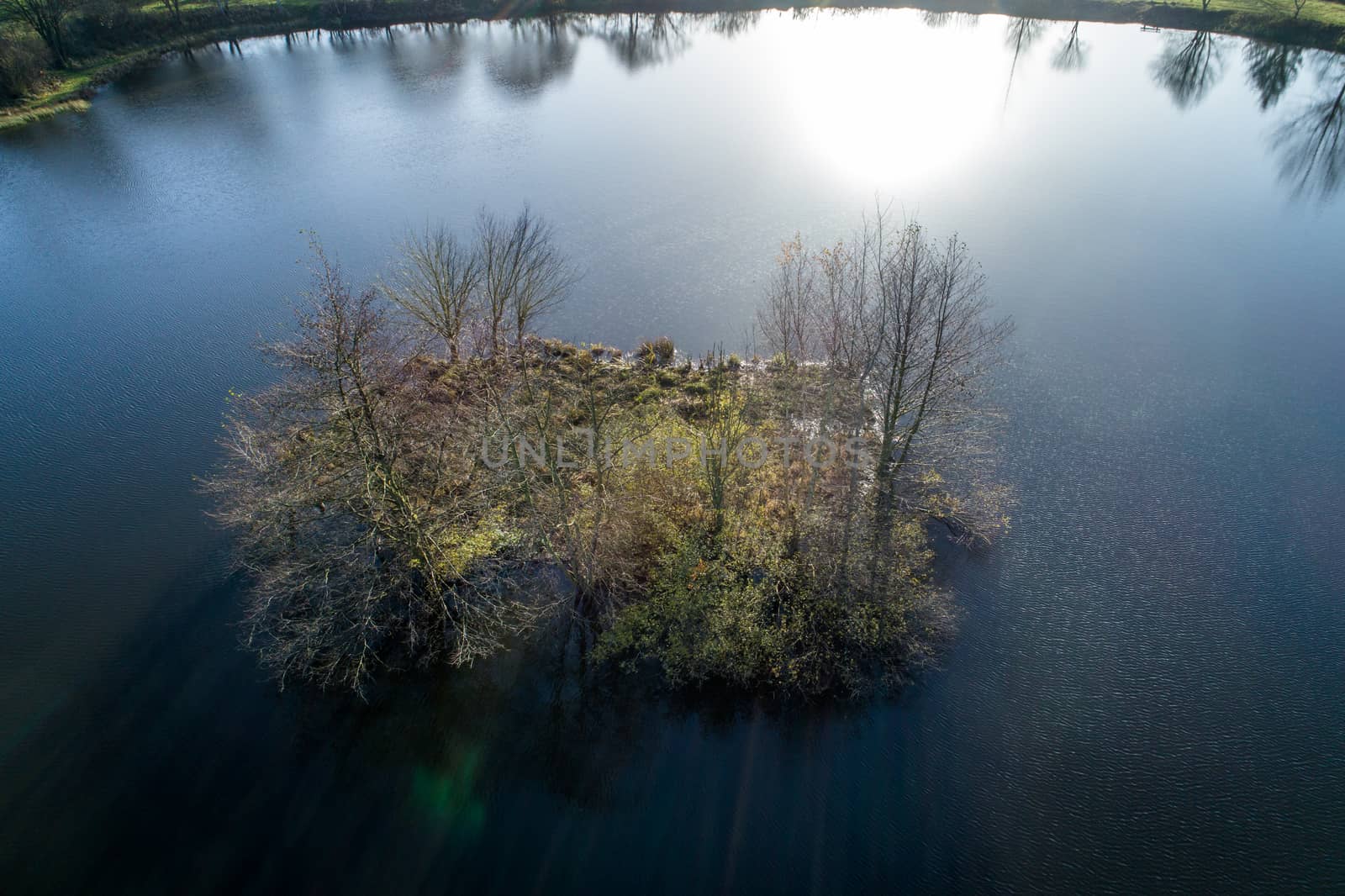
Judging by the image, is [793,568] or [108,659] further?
[793,568]

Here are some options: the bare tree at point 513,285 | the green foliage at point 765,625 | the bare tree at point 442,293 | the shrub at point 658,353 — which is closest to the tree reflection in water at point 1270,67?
the shrub at point 658,353

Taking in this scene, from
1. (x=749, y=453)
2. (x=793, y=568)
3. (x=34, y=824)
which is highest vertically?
Answer: (x=749, y=453)

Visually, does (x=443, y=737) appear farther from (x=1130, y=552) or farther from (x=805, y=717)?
(x=1130, y=552)

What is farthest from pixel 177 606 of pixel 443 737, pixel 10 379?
pixel 10 379

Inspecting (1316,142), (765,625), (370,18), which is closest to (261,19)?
(370,18)

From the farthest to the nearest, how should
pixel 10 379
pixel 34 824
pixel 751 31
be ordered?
pixel 751 31 → pixel 10 379 → pixel 34 824

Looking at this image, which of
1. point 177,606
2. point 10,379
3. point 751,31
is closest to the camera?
point 177,606

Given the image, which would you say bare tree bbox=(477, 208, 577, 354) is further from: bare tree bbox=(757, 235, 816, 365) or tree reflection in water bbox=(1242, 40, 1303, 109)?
tree reflection in water bbox=(1242, 40, 1303, 109)
